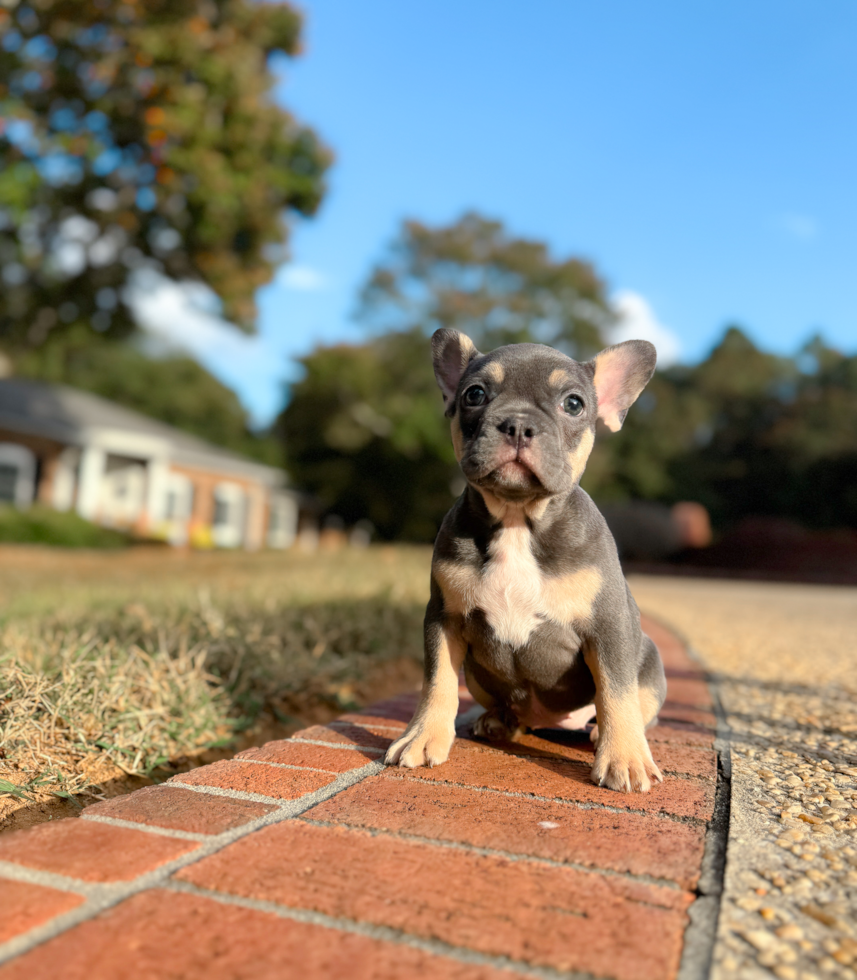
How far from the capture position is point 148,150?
1308 cm

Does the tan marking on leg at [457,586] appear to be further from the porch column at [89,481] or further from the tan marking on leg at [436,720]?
the porch column at [89,481]

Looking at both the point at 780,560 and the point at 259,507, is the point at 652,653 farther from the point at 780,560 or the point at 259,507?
the point at 259,507

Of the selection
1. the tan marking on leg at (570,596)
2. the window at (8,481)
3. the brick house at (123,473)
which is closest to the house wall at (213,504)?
the brick house at (123,473)

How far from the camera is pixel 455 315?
33125 millimetres

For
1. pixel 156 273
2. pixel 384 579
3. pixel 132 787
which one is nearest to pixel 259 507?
pixel 156 273

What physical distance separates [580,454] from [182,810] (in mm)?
1677

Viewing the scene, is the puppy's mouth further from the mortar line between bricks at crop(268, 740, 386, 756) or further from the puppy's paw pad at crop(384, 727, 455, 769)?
the mortar line between bricks at crop(268, 740, 386, 756)

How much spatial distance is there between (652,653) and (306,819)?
1.47m

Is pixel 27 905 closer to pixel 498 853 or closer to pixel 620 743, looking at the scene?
pixel 498 853

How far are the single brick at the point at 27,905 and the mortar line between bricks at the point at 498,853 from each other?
612 millimetres

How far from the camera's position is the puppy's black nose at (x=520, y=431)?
2.40m

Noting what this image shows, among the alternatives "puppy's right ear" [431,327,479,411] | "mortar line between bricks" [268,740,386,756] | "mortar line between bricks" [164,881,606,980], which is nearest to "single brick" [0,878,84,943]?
"mortar line between bricks" [164,881,606,980]

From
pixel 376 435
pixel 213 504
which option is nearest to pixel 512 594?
pixel 213 504

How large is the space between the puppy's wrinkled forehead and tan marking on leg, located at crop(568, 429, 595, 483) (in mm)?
160
